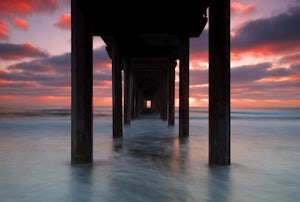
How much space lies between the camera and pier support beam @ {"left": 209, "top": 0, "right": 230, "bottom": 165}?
6.28m

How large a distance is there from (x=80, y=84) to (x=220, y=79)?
3.43 meters

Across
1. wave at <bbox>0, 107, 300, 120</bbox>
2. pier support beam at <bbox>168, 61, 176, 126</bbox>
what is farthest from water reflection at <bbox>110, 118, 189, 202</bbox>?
wave at <bbox>0, 107, 300, 120</bbox>

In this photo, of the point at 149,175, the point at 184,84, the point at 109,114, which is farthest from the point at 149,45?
the point at 109,114

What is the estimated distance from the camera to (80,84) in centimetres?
641

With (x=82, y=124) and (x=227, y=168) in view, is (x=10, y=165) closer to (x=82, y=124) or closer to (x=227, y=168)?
(x=82, y=124)

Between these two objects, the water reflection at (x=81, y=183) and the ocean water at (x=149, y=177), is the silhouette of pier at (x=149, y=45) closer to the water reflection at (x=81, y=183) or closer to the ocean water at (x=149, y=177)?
the water reflection at (x=81, y=183)

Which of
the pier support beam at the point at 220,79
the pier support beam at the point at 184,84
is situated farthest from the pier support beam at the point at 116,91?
the pier support beam at the point at 220,79

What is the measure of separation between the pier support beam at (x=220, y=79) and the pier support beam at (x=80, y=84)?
3.09 m

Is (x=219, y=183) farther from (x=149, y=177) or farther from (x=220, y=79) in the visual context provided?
(x=220, y=79)

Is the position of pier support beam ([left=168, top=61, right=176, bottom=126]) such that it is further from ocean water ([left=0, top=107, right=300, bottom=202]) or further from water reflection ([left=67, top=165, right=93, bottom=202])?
water reflection ([left=67, top=165, right=93, bottom=202])

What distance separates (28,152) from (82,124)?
318 cm

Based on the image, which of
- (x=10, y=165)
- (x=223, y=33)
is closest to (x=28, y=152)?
(x=10, y=165)

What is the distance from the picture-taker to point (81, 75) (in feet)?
21.1

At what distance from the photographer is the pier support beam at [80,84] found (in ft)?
21.0
